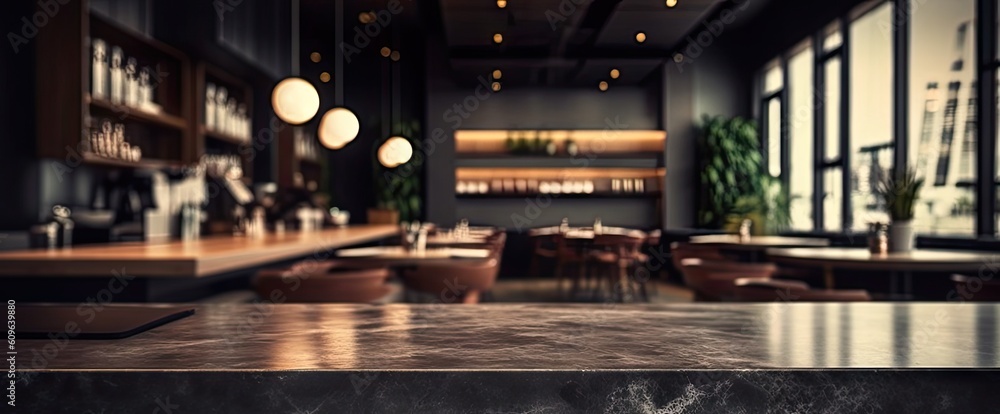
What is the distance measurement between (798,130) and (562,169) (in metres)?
3.30

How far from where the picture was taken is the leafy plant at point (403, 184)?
33.9 feet

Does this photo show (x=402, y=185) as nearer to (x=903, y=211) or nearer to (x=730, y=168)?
(x=730, y=168)

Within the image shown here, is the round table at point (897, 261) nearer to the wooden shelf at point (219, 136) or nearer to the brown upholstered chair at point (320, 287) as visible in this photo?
the brown upholstered chair at point (320, 287)

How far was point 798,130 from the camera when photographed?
9.45 metres

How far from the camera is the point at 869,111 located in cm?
753

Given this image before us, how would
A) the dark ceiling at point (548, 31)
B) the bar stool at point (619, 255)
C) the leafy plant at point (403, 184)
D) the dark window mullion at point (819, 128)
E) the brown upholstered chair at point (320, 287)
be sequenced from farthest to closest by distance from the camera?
1. the leafy plant at point (403, 184)
2. the dark window mullion at point (819, 128)
3. the bar stool at point (619, 255)
4. the dark ceiling at point (548, 31)
5. the brown upholstered chair at point (320, 287)

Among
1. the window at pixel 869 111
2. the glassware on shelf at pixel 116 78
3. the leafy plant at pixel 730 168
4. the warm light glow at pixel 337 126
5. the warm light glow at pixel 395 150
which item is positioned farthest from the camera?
the leafy plant at pixel 730 168

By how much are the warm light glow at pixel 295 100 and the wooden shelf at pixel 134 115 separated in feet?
3.61

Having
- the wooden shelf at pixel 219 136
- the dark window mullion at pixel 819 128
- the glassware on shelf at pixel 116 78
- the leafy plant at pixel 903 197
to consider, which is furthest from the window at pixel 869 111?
the glassware on shelf at pixel 116 78

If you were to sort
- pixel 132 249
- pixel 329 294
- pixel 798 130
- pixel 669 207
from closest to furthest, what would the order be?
pixel 329 294
pixel 132 249
pixel 798 130
pixel 669 207

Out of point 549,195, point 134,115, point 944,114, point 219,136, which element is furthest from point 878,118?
point 134,115

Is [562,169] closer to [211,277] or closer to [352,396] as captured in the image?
[211,277]

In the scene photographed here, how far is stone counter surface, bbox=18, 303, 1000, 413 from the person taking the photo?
2.44 feet

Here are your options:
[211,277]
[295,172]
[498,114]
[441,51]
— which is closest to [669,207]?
[498,114]
